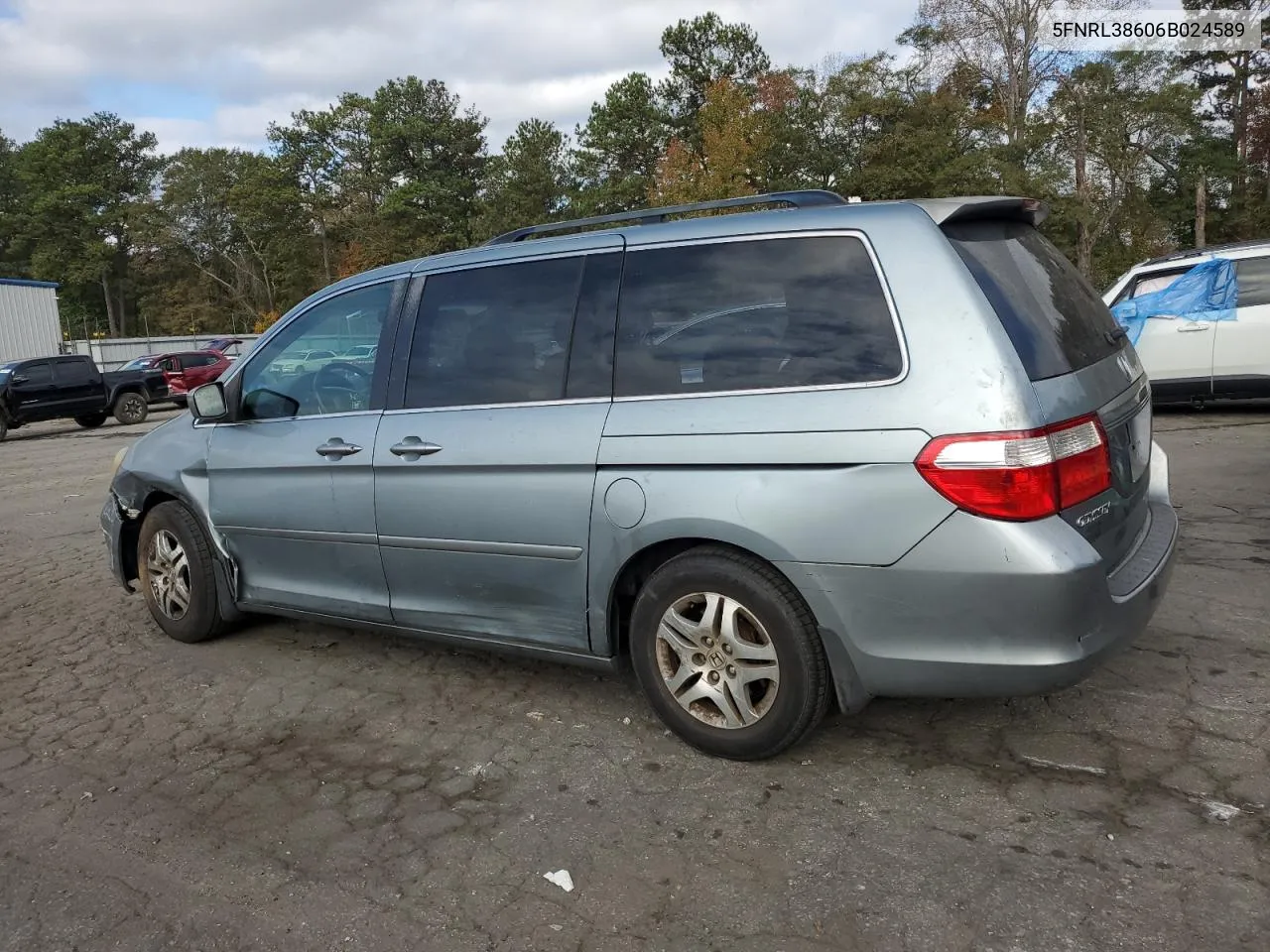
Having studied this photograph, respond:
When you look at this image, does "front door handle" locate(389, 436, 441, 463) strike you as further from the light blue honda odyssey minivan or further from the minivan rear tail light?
the minivan rear tail light

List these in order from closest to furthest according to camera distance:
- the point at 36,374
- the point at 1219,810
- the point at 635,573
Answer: the point at 1219,810, the point at 635,573, the point at 36,374

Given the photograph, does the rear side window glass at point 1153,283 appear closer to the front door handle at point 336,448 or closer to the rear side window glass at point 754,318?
the rear side window glass at point 754,318

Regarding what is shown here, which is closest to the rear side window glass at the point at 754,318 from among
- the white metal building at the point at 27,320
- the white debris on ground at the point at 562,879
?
the white debris on ground at the point at 562,879

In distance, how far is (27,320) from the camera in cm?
3503

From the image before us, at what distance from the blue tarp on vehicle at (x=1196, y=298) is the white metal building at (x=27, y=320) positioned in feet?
118

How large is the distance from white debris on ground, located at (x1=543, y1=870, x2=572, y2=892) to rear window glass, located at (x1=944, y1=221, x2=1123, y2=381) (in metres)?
1.94

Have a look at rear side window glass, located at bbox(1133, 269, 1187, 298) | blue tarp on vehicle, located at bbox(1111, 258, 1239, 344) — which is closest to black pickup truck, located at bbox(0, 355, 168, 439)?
blue tarp on vehicle, located at bbox(1111, 258, 1239, 344)

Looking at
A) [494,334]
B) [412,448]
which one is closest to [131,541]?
[412,448]

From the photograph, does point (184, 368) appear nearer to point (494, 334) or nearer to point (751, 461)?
point (494, 334)

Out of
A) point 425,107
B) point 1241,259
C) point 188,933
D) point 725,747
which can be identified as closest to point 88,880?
point 188,933

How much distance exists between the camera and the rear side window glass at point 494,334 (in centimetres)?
352

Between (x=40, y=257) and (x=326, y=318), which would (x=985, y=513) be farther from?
(x=40, y=257)

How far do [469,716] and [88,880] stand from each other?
1.38 meters

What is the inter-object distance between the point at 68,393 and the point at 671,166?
30.3 m
